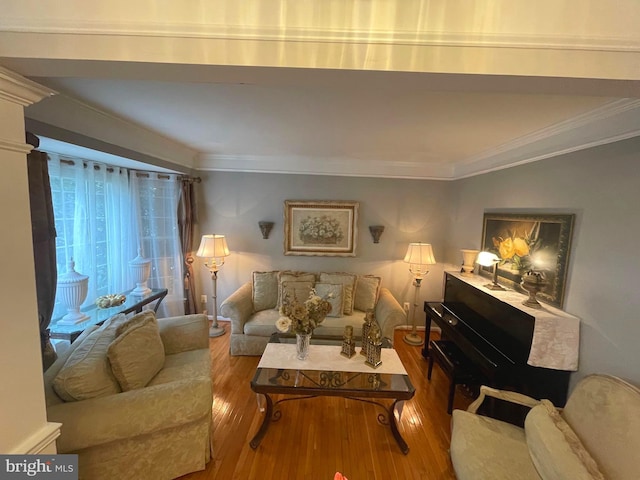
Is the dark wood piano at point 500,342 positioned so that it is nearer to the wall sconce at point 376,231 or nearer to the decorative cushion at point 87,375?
the wall sconce at point 376,231

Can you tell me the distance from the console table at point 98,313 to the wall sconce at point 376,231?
2830mm

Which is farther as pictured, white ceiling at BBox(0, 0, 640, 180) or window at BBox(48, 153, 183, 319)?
window at BBox(48, 153, 183, 319)

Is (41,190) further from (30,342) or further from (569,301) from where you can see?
(569,301)

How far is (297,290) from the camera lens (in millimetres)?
3424

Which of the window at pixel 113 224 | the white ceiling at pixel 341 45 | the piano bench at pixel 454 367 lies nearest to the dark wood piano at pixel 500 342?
the piano bench at pixel 454 367

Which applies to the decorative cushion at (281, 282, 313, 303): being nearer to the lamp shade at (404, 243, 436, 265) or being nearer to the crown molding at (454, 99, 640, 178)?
the lamp shade at (404, 243, 436, 265)

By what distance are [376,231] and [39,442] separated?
3470 millimetres

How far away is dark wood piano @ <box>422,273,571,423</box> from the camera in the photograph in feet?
6.25

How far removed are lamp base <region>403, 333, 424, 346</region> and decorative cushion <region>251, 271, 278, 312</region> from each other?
1881 mm

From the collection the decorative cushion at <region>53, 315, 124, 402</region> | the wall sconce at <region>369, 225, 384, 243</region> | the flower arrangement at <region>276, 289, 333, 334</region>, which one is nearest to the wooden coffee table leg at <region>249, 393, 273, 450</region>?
the flower arrangement at <region>276, 289, 333, 334</region>

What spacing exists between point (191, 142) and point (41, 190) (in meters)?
1.60

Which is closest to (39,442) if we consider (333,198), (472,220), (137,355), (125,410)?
(125,410)

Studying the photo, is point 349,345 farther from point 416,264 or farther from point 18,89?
point 18,89

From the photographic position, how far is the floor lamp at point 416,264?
11.0 ft
